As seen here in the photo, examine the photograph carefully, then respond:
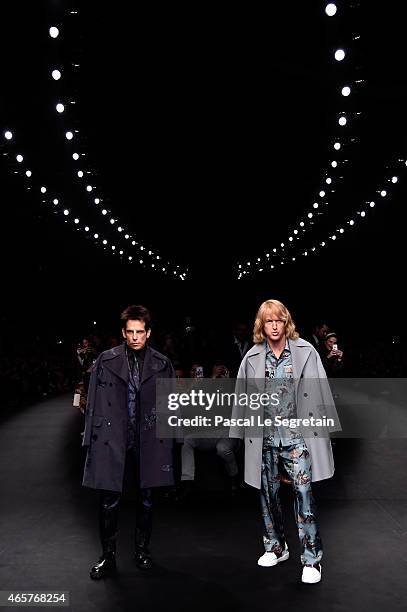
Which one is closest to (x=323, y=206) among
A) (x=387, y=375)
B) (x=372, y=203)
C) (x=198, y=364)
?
(x=372, y=203)

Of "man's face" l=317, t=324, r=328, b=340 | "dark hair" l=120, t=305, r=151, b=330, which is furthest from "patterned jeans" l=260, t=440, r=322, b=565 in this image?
"man's face" l=317, t=324, r=328, b=340

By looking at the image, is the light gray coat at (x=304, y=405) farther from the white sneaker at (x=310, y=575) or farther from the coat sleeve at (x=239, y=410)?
the white sneaker at (x=310, y=575)

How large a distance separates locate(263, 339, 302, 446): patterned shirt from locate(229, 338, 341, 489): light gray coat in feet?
0.11

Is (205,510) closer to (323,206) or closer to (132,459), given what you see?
(132,459)

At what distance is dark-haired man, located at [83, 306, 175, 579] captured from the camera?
5352 mm

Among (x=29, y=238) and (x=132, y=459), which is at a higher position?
(x=29, y=238)

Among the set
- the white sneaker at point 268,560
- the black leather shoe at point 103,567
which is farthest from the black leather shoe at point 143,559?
the white sneaker at point 268,560

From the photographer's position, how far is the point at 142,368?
555 centimetres

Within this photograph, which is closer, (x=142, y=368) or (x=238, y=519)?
(x=142, y=368)

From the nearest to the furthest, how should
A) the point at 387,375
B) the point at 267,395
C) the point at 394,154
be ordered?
1. the point at 267,395
2. the point at 387,375
3. the point at 394,154

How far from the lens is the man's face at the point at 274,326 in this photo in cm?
529

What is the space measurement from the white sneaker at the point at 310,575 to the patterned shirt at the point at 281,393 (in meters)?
0.83

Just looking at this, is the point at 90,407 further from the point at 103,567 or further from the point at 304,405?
the point at 304,405

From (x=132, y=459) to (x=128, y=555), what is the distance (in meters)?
0.82
